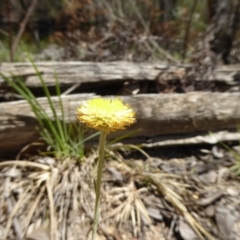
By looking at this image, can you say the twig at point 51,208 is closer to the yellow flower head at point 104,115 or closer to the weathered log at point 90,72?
the weathered log at point 90,72

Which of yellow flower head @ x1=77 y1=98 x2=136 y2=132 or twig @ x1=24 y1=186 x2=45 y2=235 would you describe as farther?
twig @ x1=24 y1=186 x2=45 y2=235

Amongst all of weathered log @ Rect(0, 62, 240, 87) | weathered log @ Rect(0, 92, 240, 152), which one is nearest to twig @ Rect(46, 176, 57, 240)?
weathered log @ Rect(0, 92, 240, 152)

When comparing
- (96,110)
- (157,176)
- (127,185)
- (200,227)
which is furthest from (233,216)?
(96,110)

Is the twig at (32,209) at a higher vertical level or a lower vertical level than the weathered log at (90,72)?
lower

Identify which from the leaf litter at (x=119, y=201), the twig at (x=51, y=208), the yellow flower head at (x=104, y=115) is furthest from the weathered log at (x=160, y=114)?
the yellow flower head at (x=104, y=115)

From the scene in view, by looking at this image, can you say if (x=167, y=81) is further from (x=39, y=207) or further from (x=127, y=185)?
(x=39, y=207)

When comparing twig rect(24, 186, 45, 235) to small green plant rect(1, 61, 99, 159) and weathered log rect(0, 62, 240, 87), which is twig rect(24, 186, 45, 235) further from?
weathered log rect(0, 62, 240, 87)
